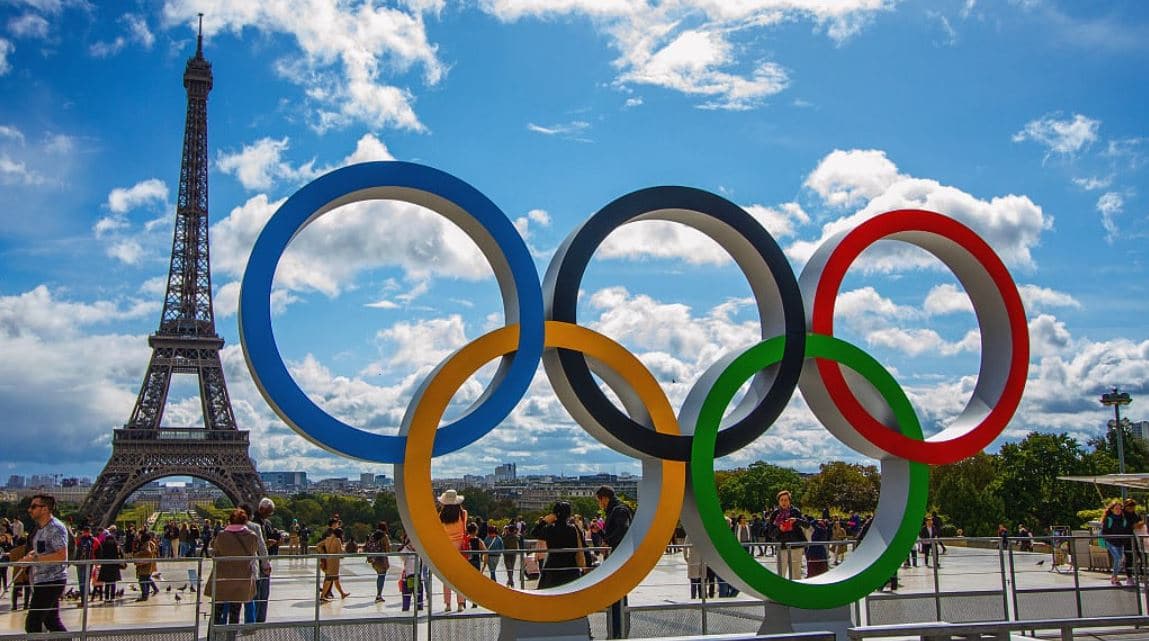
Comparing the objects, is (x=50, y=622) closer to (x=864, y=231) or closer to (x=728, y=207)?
(x=728, y=207)

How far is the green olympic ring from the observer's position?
365 inches

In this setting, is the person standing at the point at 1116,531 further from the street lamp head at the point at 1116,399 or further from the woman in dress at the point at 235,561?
the street lamp head at the point at 1116,399

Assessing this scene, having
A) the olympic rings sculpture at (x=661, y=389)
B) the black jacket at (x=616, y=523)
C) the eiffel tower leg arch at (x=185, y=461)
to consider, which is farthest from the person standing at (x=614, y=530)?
the eiffel tower leg arch at (x=185, y=461)

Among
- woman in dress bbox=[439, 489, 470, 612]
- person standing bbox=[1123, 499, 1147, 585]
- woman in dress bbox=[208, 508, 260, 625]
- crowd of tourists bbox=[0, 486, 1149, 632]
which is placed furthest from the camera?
person standing bbox=[1123, 499, 1147, 585]

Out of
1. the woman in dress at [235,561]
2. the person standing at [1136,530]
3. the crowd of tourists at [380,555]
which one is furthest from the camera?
the person standing at [1136,530]

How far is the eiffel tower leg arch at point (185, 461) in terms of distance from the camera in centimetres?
5938

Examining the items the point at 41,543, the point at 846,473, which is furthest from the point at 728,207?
the point at 846,473

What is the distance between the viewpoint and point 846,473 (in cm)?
6762

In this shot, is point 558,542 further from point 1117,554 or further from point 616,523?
point 1117,554

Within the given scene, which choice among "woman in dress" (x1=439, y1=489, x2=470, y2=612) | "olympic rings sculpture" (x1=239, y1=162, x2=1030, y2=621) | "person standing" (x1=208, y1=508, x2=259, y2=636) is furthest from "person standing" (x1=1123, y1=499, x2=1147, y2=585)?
"person standing" (x1=208, y1=508, x2=259, y2=636)

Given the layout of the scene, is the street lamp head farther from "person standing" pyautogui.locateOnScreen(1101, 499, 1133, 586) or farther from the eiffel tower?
the eiffel tower

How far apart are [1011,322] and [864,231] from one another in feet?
6.36

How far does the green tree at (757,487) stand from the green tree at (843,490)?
135 inches

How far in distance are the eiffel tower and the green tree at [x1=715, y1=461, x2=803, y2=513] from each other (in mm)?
33362
